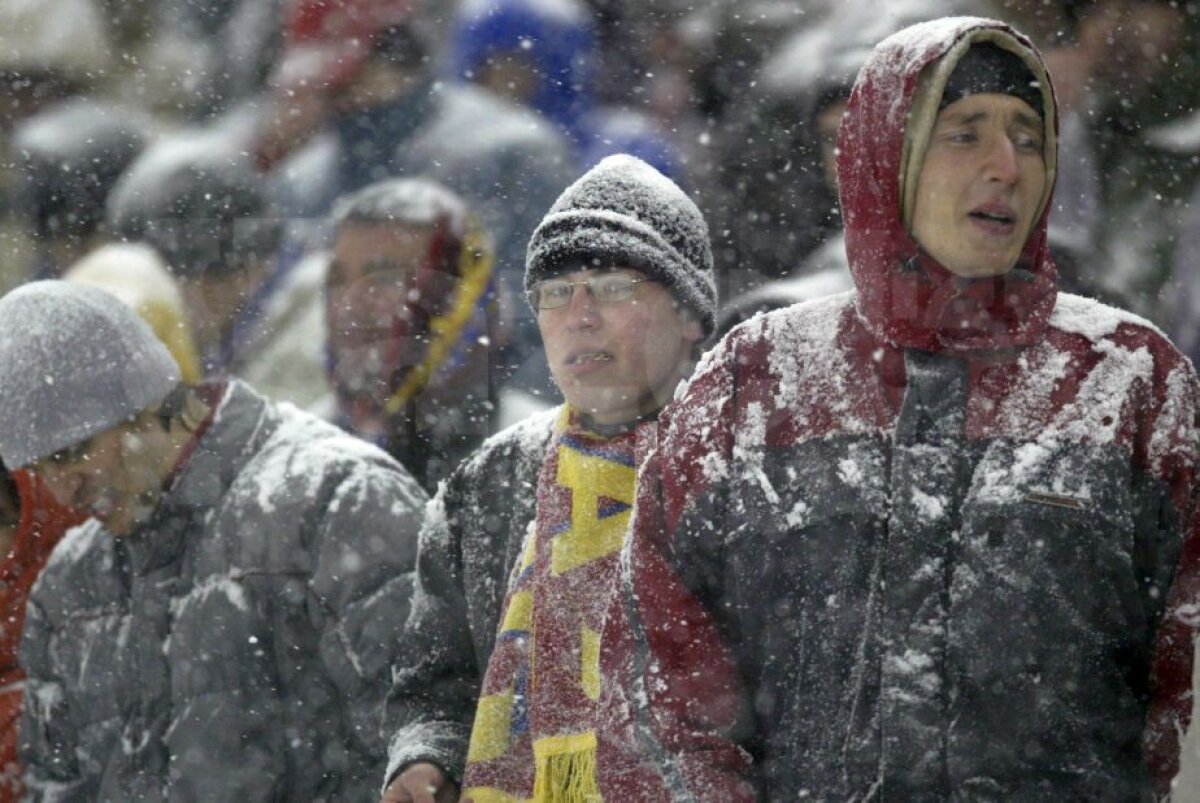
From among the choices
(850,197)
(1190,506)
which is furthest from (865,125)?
(1190,506)

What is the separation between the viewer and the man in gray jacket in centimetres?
321

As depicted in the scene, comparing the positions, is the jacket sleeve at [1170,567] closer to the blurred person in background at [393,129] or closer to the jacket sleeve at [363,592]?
the jacket sleeve at [363,592]

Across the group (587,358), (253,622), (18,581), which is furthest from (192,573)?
(587,358)

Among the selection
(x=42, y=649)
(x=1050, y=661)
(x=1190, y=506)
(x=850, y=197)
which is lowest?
(x=42, y=649)

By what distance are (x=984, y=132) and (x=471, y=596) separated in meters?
1.24

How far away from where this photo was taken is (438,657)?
2.80 metres

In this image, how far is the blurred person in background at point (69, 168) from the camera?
5.99 meters

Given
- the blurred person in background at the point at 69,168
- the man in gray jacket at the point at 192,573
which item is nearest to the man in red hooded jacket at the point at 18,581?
the man in gray jacket at the point at 192,573

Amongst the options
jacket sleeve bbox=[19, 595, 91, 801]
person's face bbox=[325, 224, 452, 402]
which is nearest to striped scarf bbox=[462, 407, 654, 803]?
jacket sleeve bbox=[19, 595, 91, 801]

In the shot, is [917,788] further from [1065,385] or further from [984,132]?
[984,132]

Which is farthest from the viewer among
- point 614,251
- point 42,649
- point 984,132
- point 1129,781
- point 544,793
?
point 42,649

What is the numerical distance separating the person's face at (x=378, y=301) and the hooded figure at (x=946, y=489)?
2.32 metres

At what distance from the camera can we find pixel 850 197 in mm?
2080

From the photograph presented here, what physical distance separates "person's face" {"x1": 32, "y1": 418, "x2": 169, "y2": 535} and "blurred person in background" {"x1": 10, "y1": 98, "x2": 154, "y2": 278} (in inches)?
106
